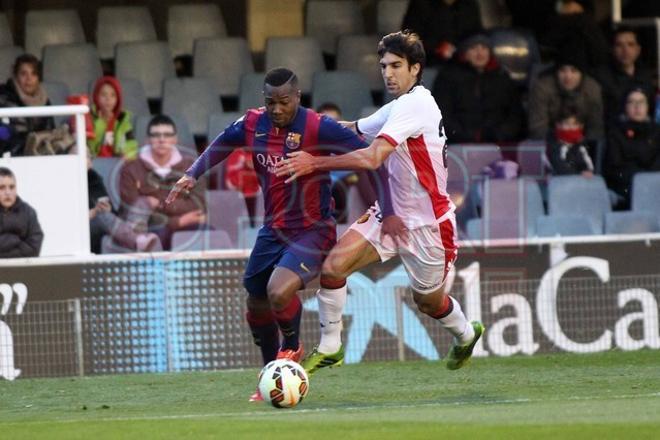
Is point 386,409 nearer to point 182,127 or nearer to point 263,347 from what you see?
point 263,347

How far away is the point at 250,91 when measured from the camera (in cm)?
1622

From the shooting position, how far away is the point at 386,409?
9.27 metres

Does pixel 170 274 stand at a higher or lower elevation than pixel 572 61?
lower

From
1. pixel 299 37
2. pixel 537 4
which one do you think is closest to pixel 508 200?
pixel 299 37

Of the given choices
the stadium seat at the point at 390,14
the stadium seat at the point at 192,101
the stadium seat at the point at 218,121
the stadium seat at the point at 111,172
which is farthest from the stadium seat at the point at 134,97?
the stadium seat at the point at 390,14

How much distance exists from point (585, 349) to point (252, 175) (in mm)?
3468

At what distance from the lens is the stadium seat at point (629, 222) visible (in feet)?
47.3

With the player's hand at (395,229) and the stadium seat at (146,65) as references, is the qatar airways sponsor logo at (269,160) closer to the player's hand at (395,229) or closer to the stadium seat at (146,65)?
the player's hand at (395,229)

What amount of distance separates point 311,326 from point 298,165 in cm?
407

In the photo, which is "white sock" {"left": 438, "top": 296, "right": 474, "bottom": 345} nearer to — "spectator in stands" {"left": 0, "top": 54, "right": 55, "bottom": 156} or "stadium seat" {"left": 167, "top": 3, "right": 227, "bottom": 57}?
"spectator in stands" {"left": 0, "top": 54, "right": 55, "bottom": 156}

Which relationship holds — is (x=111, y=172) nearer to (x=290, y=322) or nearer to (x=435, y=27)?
(x=435, y=27)

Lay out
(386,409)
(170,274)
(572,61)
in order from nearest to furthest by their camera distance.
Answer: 1. (386,409)
2. (170,274)
3. (572,61)

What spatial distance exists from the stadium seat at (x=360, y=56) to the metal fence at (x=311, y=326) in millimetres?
4521

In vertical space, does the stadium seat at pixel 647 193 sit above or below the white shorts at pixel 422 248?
above
